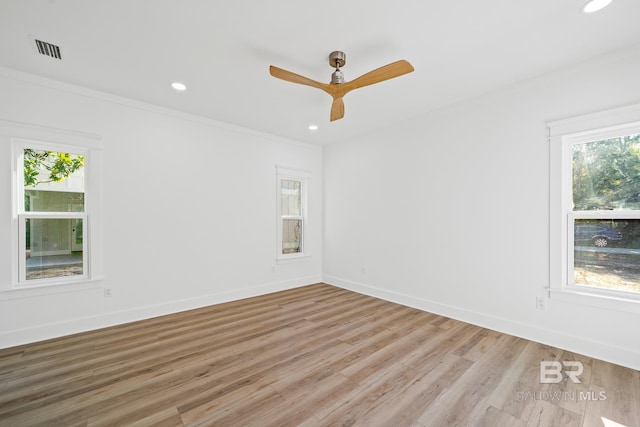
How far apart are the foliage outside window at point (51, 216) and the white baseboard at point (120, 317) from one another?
19.9 inches

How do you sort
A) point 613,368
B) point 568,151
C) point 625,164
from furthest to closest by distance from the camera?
1. point 568,151
2. point 625,164
3. point 613,368

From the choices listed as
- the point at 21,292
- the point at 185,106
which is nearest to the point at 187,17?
the point at 185,106

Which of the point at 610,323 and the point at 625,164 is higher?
the point at 625,164

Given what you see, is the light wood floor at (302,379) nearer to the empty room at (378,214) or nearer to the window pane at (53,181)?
the empty room at (378,214)

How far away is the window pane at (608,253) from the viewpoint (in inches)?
97.6

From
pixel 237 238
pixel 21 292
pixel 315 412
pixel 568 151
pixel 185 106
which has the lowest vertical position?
pixel 315 412

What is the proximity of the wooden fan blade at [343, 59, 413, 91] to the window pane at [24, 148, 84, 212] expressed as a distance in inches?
127

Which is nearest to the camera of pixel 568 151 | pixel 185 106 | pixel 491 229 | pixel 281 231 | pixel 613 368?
pixel 613 368

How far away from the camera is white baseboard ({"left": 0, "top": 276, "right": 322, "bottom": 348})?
2.82 meters

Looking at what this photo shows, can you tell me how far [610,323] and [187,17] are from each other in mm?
4387

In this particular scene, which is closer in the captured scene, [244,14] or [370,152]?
[244,14]

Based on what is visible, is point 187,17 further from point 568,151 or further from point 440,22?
point 568,151

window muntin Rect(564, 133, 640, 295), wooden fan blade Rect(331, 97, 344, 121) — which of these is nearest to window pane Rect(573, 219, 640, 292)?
window muntin Rect(564, 133, 640, 295)

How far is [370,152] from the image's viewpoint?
4676 millimetres
